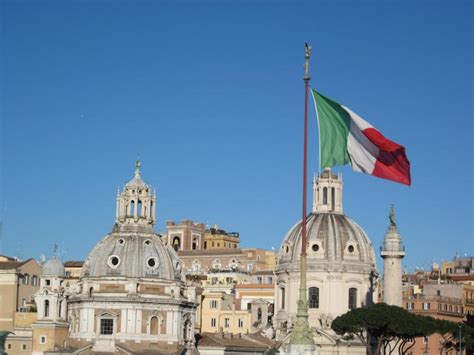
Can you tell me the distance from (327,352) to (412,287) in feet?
77.1

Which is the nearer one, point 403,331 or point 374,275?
point 403,331

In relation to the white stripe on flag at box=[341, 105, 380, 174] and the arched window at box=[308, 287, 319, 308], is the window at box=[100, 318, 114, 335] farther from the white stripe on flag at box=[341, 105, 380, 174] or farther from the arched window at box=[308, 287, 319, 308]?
the white stripe on flag at box=[341, 105, 380, 174]

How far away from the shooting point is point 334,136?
33.2 metres

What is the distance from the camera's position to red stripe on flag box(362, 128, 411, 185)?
32.9 metres

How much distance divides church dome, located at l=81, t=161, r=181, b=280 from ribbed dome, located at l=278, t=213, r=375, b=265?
459 inches

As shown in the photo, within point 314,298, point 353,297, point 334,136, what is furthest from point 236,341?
point 334,136

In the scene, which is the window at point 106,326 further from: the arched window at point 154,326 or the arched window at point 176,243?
the arched window at point 176,243

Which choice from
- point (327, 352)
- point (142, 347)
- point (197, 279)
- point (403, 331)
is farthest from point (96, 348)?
point (197, 279)

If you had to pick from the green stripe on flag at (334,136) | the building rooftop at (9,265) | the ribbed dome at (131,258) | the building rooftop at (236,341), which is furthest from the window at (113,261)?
the green stripe on flag at (334,136)

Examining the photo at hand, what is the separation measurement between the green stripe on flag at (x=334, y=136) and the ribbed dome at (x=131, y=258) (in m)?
65.2

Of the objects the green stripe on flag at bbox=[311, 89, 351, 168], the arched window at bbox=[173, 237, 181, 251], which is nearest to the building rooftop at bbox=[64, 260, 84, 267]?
the arched window at bbox=[173, 237, 181, 251]

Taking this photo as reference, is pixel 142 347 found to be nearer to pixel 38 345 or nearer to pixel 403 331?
pixel 38 345

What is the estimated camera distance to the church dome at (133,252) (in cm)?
9725

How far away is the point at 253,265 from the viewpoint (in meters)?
139
